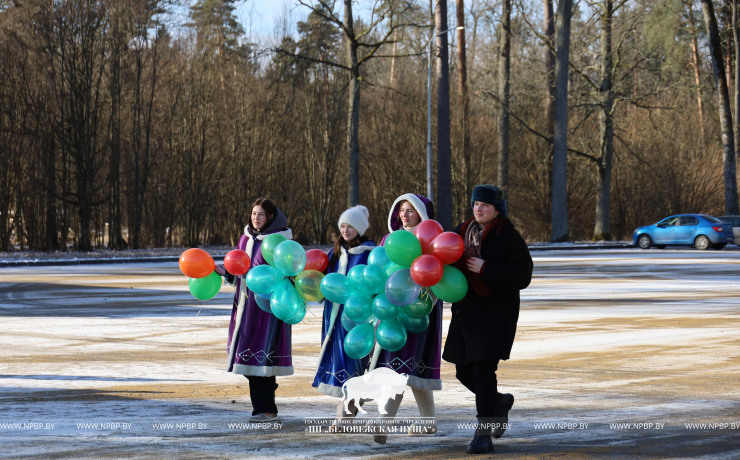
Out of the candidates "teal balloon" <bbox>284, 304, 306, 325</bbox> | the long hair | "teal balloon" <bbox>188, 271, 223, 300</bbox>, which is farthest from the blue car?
"teal balloon" <bbox>284, 304, 306, 325</bbox>

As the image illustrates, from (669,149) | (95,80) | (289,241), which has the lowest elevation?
(289,241)

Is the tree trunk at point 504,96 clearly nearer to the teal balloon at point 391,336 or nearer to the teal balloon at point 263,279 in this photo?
the teal balloon at point 263,279

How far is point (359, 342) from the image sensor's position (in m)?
5.95

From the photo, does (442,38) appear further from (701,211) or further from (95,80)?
(701,211)

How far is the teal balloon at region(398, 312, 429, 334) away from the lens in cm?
594

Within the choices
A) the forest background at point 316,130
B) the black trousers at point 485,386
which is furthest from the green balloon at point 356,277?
the forest background at point 316,130

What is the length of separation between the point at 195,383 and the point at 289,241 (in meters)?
2.25

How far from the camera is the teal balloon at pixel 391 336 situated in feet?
19.1

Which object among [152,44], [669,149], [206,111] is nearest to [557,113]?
[669,149]

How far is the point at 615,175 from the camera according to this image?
4241 cm

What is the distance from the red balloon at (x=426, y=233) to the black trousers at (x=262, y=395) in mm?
1783

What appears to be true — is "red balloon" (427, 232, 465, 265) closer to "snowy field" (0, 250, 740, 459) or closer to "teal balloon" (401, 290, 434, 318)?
"teal balloon" (401, 290, 434, 318)

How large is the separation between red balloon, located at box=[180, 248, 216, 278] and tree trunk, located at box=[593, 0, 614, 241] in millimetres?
32986

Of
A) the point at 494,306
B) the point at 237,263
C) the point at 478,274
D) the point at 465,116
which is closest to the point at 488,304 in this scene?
the point at 494,306
